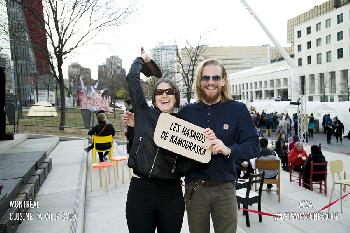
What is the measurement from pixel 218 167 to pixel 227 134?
0.30 meters

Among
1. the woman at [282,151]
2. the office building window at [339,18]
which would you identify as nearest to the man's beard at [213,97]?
the woman at [282,151]

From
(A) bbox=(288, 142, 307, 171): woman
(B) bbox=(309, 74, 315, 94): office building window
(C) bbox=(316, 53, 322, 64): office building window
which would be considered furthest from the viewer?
(B) bbox=(309, 74, 315, 94): office building window

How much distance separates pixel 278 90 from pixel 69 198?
76.6 meters

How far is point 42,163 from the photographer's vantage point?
28.2ft

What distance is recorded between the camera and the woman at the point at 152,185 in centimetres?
261

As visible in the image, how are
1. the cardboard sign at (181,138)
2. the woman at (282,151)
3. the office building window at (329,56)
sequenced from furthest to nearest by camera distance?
the office building window at (329,56) < the woman at (282,151) < the cardboard sign at (181,138)

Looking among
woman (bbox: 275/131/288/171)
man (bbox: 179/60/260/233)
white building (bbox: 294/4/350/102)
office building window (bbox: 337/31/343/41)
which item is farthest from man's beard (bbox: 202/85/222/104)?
office building window (bbox: 337/31/343/41)

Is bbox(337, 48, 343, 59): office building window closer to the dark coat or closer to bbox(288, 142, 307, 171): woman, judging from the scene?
bbox(288, 142, 307, 171): woman

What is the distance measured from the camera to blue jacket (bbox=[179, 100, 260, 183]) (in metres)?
2.71

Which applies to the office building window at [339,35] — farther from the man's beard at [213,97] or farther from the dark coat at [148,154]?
the dark coat at [148,154]

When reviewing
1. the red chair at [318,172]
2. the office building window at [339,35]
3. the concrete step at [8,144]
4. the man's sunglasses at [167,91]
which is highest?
the office building window at [339,35]

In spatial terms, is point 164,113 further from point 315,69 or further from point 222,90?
point 315,69

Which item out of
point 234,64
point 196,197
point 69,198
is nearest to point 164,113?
point 196,197

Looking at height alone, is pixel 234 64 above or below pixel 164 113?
above
